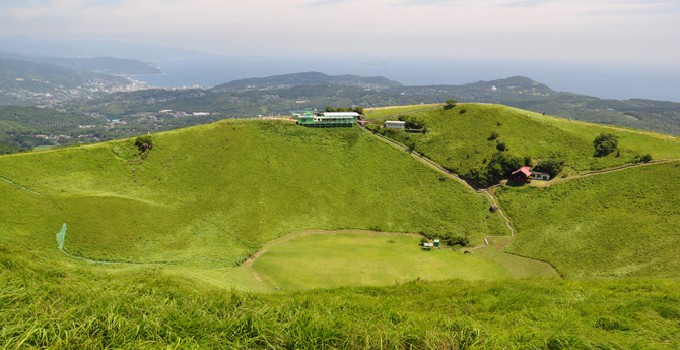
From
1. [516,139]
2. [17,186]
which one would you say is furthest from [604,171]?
[17,186]

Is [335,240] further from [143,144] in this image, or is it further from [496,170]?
[143,144]

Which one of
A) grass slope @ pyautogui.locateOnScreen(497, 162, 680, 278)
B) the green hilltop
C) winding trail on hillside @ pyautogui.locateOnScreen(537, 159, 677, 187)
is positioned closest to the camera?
the green hilltop

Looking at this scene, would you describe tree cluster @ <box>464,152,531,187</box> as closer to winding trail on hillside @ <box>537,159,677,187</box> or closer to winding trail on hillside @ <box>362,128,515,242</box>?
winding trail on hillside @ <box>362,128,515,242</box>

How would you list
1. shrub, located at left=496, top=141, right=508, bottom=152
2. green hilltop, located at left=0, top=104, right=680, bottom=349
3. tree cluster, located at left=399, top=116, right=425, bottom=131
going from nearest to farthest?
green hilltop, located at left=0, top=104, right=680, bottom=349, shrub, located at left=496, top=141, right=508, bottom=152, tree cluster, located at left=399, top=116, right=425, bottom=131

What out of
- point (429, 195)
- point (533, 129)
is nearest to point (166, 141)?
point (429, 195)

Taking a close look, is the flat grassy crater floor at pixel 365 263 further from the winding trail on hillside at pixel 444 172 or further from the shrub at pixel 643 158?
the shrub at pixel 643 158

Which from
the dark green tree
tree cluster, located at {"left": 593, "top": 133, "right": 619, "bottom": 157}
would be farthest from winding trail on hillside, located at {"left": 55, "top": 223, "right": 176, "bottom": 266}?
tree cluster, located at {"left": 593, "top": 133, "right": 619, "bottom": 157}

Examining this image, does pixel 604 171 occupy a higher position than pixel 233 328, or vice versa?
pixel 233 328
